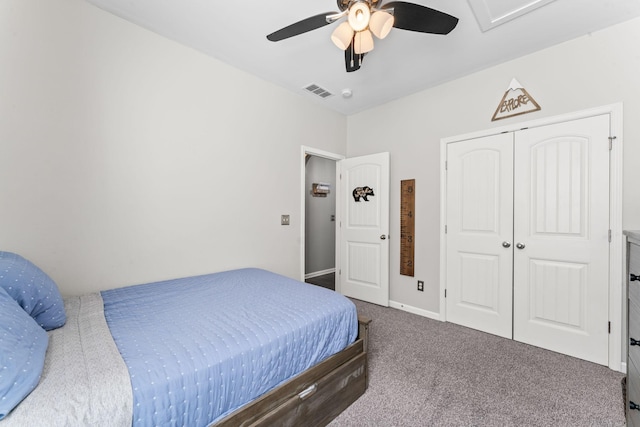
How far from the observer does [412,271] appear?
323 cm

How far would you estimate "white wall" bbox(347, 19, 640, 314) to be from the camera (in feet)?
6.67

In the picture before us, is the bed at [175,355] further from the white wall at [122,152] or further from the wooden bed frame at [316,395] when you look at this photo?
the white wall at [122,152]

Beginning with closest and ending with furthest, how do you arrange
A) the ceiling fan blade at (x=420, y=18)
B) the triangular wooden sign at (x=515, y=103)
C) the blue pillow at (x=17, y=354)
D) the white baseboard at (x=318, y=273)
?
the blue pillow at (x=17, y=354)
the ceiling fan blade at (x=420, y=18)
the triangular wooden sign at (x=515, y=103)
the white baseboard at (x=318, y=273)

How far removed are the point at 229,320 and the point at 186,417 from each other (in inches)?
18.5

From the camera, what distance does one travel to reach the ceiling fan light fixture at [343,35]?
167cm

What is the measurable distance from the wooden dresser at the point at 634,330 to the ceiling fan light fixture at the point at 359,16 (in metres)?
1.79

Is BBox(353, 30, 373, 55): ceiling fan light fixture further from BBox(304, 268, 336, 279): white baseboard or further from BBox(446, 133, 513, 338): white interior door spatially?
BBox(304, 268, 336, 279): white baseboard

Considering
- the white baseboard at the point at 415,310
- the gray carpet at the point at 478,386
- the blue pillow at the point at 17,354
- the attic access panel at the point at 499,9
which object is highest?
the attic access panel at the point at 499,9

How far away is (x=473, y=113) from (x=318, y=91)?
1.75 meters

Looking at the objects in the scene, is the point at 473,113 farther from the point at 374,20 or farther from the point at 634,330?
the point at 634,330

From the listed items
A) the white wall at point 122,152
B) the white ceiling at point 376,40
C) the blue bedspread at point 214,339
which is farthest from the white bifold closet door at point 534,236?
the white wall at point 122,152

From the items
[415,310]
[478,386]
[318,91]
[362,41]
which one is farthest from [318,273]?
[362,41]

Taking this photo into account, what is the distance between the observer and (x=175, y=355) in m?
1.06

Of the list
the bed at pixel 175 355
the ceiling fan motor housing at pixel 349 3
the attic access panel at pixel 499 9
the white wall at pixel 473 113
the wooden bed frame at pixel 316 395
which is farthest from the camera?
the white wall at pixel 473 113
